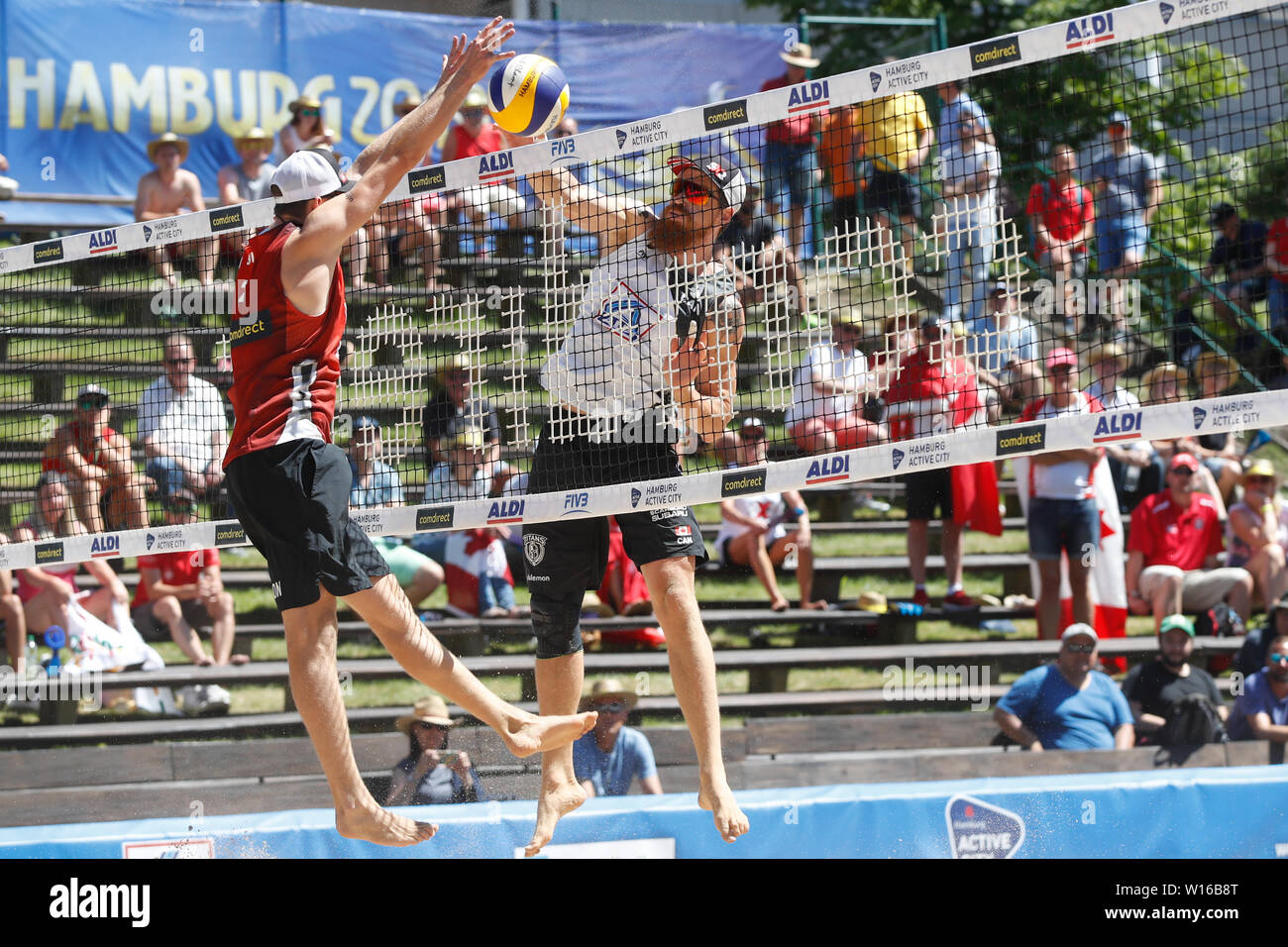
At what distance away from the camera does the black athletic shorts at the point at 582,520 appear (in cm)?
566

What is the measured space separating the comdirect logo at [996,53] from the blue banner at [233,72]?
318 inches

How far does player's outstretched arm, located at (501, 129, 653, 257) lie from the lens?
5.67 meters

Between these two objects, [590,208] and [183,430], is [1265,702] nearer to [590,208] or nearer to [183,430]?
[590,208]

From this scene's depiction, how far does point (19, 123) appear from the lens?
39.1ft

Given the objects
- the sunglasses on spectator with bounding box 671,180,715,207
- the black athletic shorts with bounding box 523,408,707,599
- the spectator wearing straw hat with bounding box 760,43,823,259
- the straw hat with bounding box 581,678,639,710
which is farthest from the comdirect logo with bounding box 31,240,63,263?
the spectator wearing straw hat with bounding box 760,43,823,259

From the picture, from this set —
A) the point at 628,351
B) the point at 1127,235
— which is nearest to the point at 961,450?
the point at 628,351

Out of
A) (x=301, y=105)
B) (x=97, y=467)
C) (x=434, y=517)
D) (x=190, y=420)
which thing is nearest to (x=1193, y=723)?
(x=434, y=517)

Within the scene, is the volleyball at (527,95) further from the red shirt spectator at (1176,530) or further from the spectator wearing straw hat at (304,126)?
the red shirt spectator at (1176,530)

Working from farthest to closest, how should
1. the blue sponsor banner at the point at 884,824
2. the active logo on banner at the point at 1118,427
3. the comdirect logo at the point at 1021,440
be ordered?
the blue sponsor banner at the point at 884,824 < the comdirect logo at the point at 1021,440 < the active logo on banner at the point at 1118,427

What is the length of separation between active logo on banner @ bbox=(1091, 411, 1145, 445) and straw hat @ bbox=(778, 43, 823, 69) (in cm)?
756

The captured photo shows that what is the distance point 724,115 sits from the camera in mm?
5406

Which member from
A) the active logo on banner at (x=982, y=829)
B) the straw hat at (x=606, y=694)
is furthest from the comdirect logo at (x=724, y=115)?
the straw hat at (x=606, y=694)

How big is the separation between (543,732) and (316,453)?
4.49 ft
